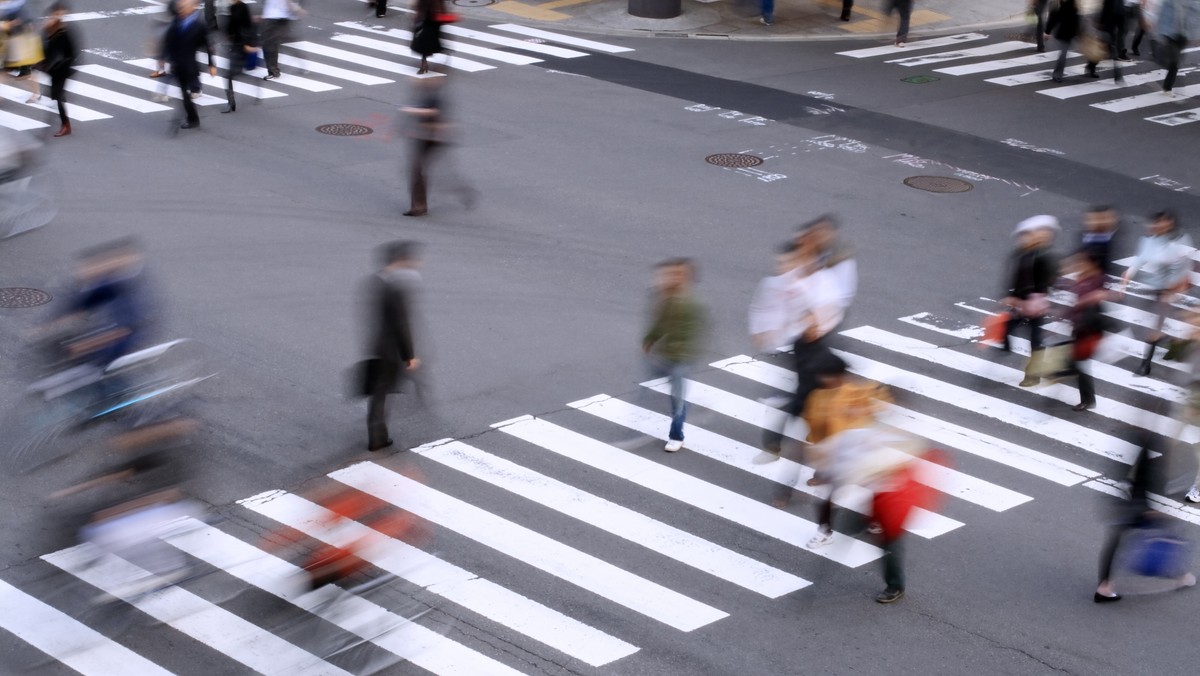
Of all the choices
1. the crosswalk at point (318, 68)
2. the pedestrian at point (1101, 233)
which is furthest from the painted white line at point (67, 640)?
the crosswalk at point (318, 68)

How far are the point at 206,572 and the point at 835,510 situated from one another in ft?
14.9

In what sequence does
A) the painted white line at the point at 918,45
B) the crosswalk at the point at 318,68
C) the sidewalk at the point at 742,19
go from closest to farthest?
the crosswalk at the point at 318,68 < the painted white line at the point at 918,45 < the sidewalk at the point at 742,19

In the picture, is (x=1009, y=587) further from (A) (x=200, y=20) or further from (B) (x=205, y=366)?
(A) (x=200, y=20)

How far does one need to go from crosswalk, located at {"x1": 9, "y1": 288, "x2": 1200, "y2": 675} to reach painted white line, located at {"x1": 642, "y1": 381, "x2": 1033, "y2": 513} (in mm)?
20

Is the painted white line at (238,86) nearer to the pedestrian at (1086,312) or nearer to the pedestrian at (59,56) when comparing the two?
the pedestrian at (59,56)

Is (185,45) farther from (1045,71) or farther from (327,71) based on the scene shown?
(1045,71)

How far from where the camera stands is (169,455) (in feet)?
29.0

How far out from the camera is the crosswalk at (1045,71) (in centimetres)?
2486

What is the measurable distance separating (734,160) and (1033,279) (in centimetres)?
741

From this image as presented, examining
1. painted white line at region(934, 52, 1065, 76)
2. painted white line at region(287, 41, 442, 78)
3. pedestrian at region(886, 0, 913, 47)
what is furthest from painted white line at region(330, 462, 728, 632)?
pedestrian at region(886, 0, 913, 47)

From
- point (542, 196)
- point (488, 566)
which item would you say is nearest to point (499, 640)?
point (488, 566)

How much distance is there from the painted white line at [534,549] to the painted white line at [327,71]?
14.1 m

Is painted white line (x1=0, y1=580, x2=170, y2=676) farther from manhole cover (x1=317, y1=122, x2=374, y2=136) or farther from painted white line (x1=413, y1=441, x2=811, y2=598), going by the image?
manhole cover (x1=317, y1=122, x2=374, y2=136)

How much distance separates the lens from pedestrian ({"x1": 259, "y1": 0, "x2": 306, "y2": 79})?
23391 mm
